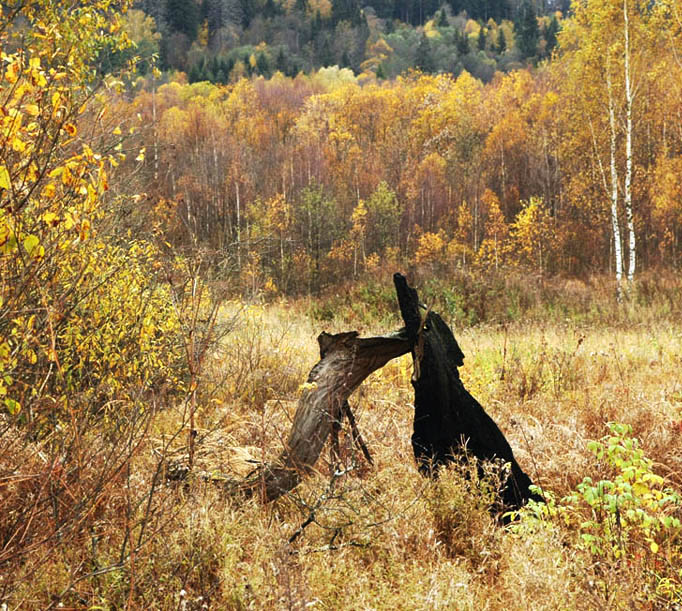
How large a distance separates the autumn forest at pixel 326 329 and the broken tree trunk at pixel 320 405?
15 cm

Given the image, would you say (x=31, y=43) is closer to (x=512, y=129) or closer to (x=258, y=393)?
(x=258, y=393)

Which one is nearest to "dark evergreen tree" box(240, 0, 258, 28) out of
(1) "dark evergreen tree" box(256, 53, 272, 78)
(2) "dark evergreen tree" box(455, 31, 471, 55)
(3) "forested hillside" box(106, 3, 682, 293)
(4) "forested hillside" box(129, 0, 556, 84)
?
(4) "forested hillside" box(129, 0, 556, 84)

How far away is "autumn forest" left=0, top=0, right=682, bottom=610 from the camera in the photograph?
2.54m

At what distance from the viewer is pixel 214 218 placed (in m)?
27.6

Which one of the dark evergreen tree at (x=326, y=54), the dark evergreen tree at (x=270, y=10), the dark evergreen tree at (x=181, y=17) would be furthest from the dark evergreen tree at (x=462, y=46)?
the dark evergreen tree at (x=181, y=17)

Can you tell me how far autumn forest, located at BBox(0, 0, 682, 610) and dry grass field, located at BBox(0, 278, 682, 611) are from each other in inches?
0.9

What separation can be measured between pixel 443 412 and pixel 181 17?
93880 mm

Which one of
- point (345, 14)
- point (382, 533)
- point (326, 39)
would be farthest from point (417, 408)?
point (345, 14)

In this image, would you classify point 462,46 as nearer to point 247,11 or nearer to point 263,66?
point 263,66

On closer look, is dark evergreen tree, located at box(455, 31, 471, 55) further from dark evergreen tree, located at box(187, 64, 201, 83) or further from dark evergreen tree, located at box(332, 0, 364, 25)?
dark evergreen tree, located at box(187, 64, 201, 83)

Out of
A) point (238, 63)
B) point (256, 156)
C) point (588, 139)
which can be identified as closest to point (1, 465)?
point (588, 139)

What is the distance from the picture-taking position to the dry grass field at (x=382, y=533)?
96.7 inches

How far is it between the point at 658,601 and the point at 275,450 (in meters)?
2.49

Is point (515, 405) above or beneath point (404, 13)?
beneath
